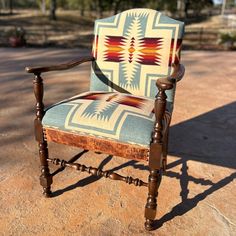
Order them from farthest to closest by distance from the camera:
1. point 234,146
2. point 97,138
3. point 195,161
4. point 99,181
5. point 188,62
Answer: point 188,62 → point 234,146 → point 195,161 → point 99,181 → point 97,138

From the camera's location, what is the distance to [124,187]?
79.1 inches

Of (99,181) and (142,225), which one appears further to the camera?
(99,181)

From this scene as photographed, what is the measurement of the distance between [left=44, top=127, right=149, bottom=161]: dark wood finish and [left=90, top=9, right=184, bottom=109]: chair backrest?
0.51 meters

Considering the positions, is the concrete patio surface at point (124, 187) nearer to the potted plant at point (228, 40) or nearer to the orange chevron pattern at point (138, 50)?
the orange chevron pattern at point (138, 50)

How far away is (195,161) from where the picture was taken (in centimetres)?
236

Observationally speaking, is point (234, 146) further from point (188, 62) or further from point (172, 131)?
point (188, 62)

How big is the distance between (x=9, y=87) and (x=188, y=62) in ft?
11.5

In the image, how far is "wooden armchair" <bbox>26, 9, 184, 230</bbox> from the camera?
1.54 meters

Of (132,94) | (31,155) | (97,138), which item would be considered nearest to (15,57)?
(31,155)

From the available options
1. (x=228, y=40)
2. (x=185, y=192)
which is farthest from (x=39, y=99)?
(x=228, y=40)

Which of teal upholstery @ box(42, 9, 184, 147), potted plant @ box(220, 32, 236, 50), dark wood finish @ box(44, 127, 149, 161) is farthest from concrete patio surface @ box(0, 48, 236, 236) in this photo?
potted plant @ box(220, 32, 236, 50)

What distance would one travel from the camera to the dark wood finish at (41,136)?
1.71 metres

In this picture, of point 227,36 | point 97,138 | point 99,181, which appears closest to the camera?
point 97,138

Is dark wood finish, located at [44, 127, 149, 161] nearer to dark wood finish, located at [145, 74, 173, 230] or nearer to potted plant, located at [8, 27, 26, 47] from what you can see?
dark wood finish, located at [145, 74, 173, 230]
